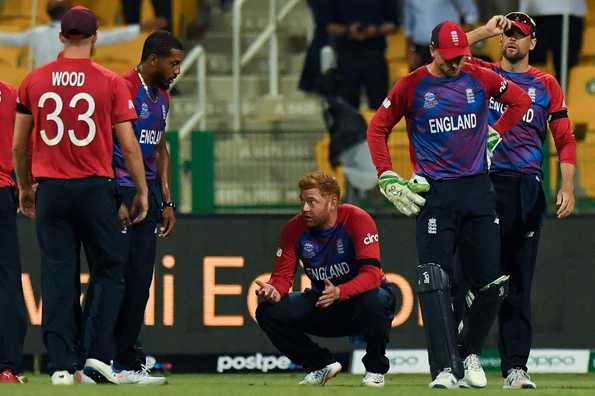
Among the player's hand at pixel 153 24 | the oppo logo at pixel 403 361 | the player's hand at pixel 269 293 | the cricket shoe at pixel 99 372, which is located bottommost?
the oppo logo at pixel 403 361

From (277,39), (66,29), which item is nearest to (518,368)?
(66,29)

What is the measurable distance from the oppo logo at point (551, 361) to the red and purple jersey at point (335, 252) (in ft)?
11.5

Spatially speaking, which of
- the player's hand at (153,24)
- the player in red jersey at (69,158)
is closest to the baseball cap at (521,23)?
the player in red jersey at (69,158)

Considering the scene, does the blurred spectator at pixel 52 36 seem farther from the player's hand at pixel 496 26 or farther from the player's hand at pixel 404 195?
the player's hand at pixel 404 195

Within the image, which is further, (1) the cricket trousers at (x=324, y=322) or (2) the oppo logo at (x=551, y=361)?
(2) the oppo logo at (x=551, y=361)

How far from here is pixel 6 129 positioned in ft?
35.6

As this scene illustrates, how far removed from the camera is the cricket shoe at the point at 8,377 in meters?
10.6

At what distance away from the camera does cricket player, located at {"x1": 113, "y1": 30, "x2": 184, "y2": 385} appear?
34.9ft

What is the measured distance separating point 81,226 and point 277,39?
916cm

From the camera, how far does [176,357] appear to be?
13914 mm

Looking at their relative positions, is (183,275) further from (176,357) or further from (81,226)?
(81,226)

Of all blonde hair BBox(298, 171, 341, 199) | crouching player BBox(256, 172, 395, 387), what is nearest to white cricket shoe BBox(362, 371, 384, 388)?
crouching player BBox(256, 172, 395, 387)

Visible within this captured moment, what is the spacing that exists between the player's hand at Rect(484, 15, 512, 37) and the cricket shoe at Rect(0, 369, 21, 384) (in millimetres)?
3516

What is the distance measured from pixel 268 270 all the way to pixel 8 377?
148 inches
